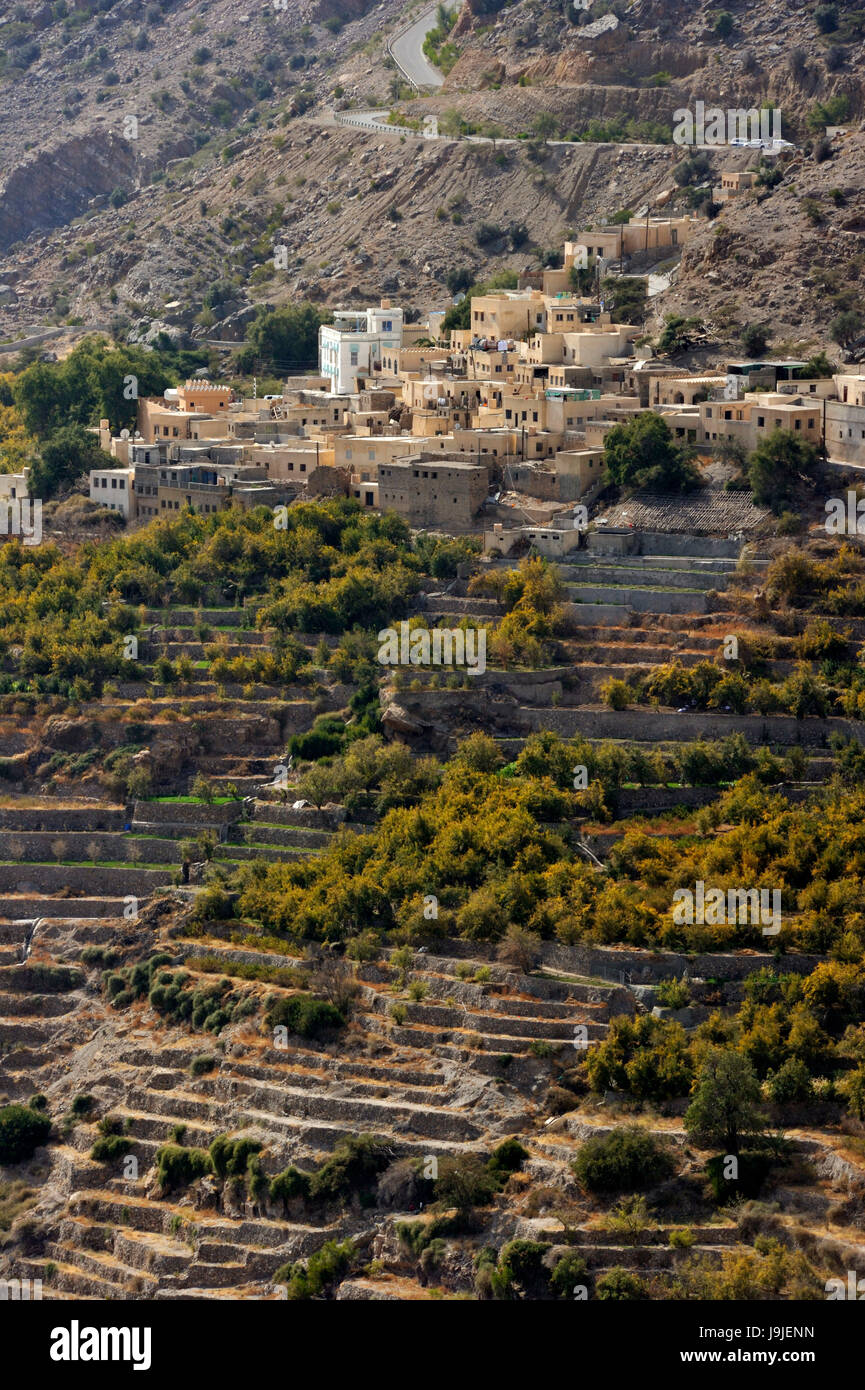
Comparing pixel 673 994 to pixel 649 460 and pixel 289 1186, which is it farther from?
pixel 649 460

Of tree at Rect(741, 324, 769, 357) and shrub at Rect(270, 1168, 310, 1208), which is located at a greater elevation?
tree at Rect(741, 324, 769, 357)

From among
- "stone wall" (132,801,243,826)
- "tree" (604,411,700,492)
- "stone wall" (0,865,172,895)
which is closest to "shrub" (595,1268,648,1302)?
"stone wall" (0,865,172,895)

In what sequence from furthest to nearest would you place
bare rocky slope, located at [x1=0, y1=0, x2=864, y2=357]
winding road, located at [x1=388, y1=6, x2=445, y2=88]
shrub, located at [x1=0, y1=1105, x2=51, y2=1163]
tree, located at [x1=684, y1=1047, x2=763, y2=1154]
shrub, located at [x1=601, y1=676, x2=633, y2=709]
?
winding road, located at [x1=388, y1=6, x2=445, y2=88], bare rocky slope, located at [x1=0, y1=0, x2=864, y2=357], shrub, located at [x1=601, y1=676, x2=633, y2=709], shrub, located at [x1=0, y1=1105, x2=51, y2=1163], tree, located at [x1=684, y1=1047, x2=763, y2=1154]

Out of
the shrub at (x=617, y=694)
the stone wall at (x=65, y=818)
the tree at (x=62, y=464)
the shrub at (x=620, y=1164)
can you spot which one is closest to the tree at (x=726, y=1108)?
the shrub at (x=620, y=1164)

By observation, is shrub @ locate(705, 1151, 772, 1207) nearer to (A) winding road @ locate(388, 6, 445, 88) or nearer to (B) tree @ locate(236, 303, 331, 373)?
(B) tree @ locate(236, 303, 331, 373)

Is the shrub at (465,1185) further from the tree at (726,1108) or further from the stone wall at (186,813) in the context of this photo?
the stone wall at (186,813)

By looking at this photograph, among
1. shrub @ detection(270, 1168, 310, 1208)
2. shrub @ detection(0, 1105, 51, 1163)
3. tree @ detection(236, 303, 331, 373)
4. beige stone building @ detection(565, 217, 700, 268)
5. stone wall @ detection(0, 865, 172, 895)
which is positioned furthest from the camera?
tree @ detection(236, 303, 331, 373)

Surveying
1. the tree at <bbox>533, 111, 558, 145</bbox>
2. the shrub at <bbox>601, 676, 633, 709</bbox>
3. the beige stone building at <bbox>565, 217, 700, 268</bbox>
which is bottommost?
the shrub at <bbox>601, 676, 633, 709</bbox>
